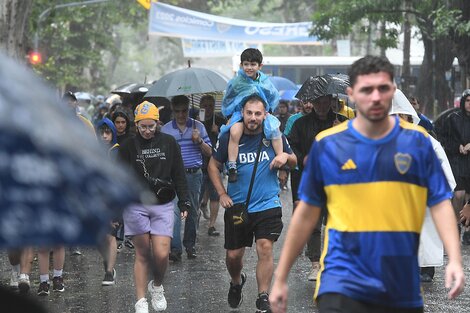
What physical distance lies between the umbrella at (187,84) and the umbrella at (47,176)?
36.0ft

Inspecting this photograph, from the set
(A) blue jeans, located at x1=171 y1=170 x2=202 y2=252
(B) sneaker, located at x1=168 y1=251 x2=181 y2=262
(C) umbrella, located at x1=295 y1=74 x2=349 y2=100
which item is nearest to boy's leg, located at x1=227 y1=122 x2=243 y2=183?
(C) umbrella, located at x1=295 y1=74 x2=349 y2=100

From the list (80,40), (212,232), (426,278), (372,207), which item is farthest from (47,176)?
(80,40)

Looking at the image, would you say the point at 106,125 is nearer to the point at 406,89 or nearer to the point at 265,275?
the point at 265,275

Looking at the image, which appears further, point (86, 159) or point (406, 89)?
point (406, 89)

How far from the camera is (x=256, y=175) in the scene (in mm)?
8703

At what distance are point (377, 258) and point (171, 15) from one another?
36403 mm

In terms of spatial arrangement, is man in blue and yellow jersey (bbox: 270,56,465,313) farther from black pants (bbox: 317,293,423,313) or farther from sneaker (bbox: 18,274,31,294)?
sneaker (bbox: 18,274,31,294)

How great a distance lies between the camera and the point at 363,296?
180 inches

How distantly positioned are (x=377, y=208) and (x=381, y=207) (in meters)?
0.02

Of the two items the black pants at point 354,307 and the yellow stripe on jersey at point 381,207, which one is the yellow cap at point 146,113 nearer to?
the yellow stripe on jersey at point 381,207

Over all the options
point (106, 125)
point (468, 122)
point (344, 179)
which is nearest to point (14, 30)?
point (106, 125)

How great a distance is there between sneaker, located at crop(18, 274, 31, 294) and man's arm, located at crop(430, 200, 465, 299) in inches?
236

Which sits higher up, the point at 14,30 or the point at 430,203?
the point at 14,30

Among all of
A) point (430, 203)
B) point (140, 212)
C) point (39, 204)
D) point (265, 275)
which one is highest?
point (39, 204)
